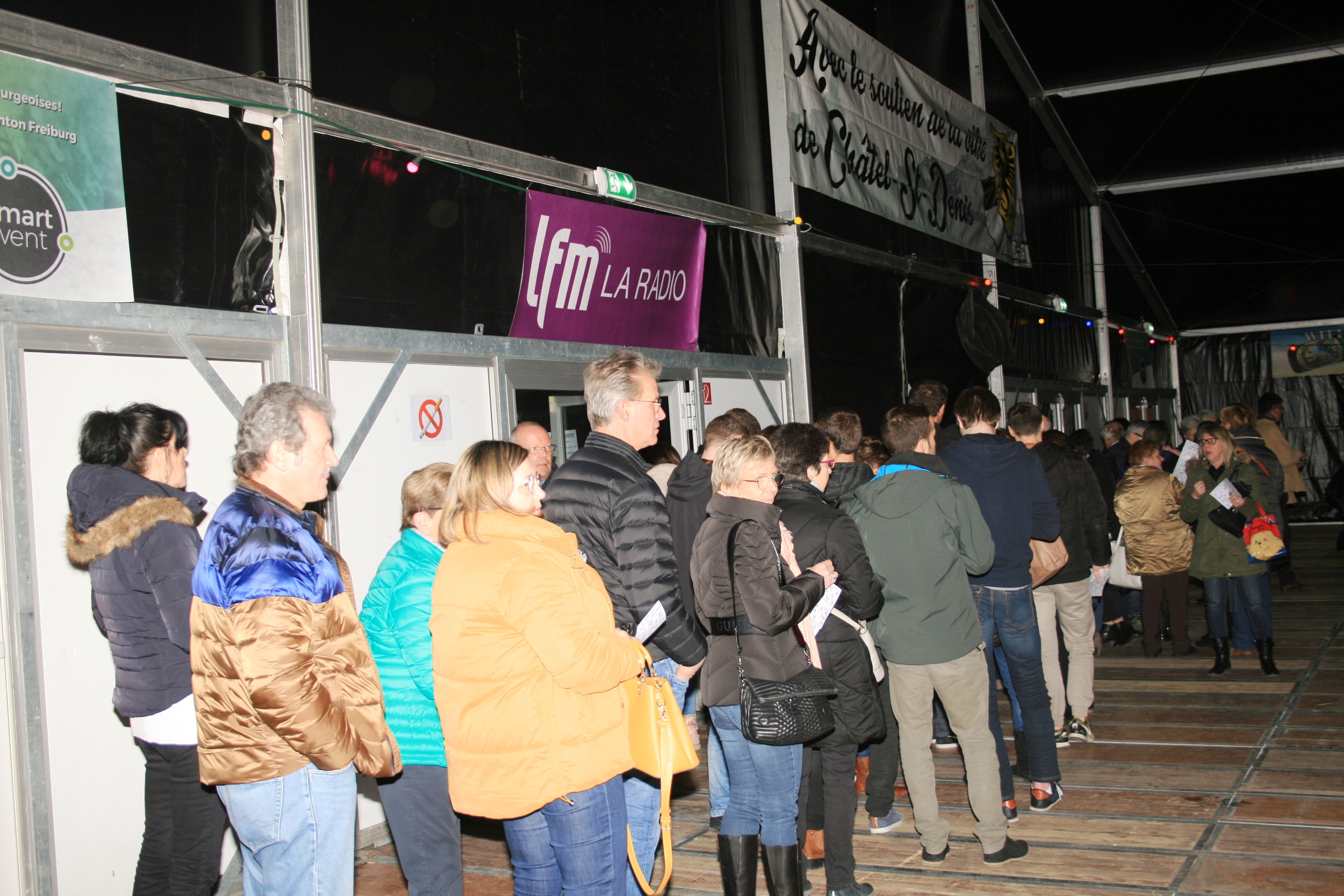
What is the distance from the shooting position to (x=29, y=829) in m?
3.41

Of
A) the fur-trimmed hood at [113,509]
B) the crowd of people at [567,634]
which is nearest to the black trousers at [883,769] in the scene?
the crowd of people at [567,634]

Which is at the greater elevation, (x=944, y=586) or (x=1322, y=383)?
(x=1322, y=383)

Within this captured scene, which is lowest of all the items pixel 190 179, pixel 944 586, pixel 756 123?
pixel 944 586

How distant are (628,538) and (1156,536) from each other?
5.54 m

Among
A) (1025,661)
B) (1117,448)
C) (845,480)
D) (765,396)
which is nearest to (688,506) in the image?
(845,480)

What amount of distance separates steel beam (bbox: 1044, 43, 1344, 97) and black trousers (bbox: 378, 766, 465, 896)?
1353 cm

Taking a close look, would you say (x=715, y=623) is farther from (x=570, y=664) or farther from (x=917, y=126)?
(x=917, y=126)

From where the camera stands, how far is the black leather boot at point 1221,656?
273 inches

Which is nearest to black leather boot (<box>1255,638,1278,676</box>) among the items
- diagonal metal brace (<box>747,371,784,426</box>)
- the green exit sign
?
diagonal metal brace (<box>747,371,784,426</box>)

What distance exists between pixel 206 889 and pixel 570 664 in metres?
1.61

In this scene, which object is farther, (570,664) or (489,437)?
(489,437)

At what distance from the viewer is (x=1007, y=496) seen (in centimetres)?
450

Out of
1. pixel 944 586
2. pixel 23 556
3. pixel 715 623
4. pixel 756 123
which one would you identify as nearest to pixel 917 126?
pixel 756 123

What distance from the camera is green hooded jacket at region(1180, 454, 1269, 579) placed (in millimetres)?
6609
